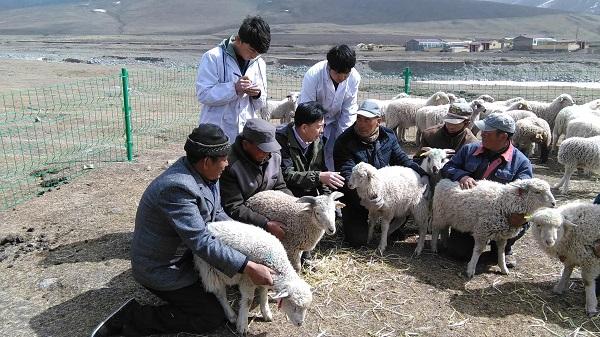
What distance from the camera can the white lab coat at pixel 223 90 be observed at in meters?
4.92

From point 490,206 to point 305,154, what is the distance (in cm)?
187

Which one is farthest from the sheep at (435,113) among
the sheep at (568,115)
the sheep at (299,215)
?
the sheep at (299,215)

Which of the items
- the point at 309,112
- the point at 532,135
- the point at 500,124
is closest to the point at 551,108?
the point at 532,135

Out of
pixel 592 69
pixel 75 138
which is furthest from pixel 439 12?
pixel 75 138

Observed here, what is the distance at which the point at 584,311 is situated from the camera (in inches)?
181

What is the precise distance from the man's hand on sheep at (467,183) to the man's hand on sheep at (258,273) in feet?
7.81

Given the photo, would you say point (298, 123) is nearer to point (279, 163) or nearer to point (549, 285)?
point (279, 163)

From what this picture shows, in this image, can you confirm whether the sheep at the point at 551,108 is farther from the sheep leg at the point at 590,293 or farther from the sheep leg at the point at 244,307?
the sheep leg at the point at 244,307

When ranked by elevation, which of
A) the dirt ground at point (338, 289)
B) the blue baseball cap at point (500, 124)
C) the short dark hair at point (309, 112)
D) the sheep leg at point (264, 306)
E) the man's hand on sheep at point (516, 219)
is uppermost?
the short dark hair at point (309, 112)

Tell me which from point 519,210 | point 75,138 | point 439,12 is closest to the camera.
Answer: point 519,210

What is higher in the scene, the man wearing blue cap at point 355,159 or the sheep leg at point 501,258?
the man wearing blue cap at point 355,159

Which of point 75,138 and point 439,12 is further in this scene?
point 439,12

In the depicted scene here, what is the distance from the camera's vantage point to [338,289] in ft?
16.0

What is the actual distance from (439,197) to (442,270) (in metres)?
0.72
